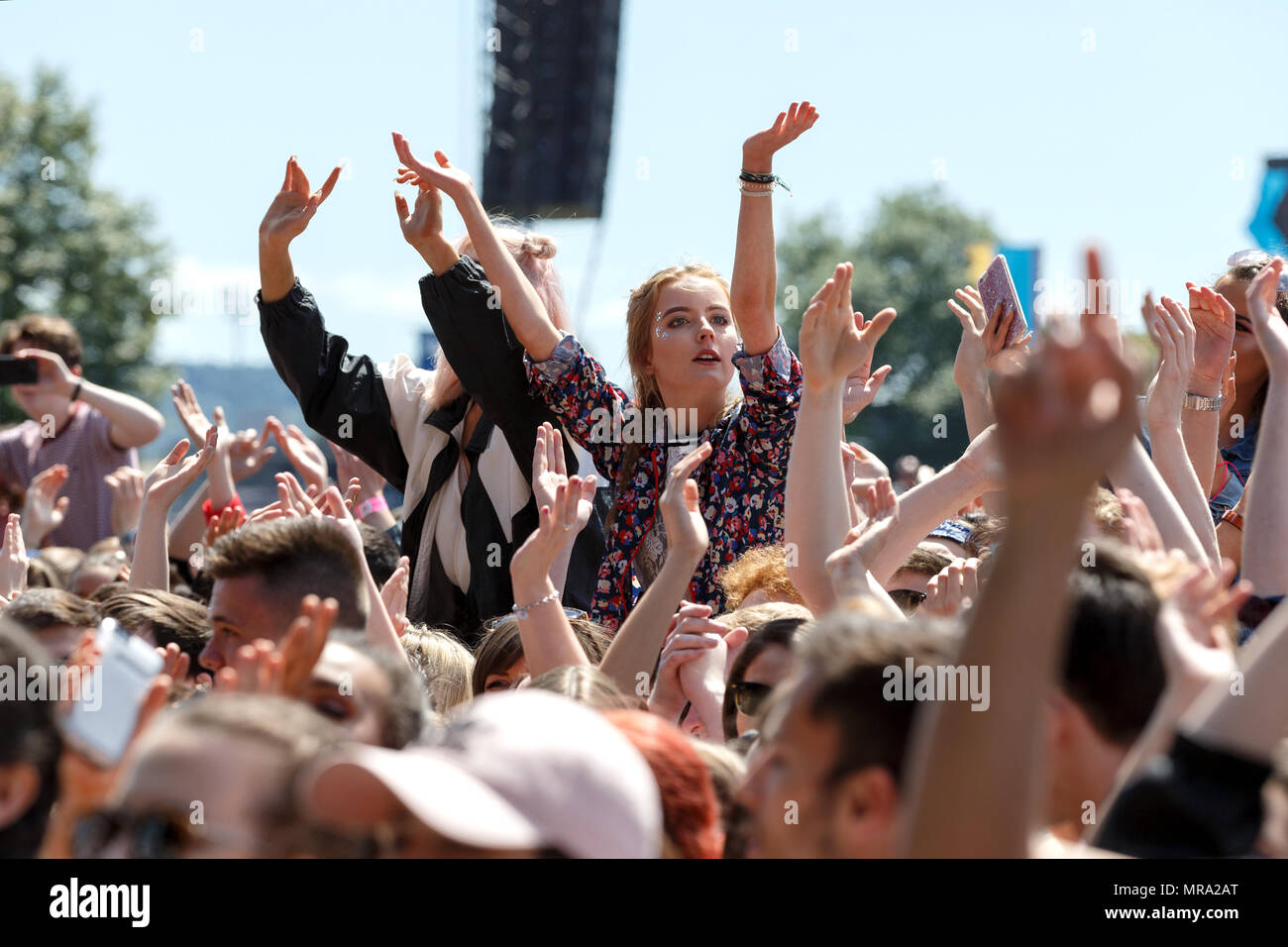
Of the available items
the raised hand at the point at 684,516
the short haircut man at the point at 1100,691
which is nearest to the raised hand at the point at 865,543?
the raised hand at the point at 684,516

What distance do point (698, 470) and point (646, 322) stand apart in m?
0.55

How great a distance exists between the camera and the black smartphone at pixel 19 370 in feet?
20.1

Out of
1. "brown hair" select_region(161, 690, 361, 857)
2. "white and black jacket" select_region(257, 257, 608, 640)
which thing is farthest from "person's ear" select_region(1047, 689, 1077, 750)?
"white and black jacket" select_region(257, 257, 608, 640)

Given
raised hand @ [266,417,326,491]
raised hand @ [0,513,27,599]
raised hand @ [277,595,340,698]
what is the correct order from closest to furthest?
raised hand @ [277,595,340,698]
raised hand @ [0,513,27,599]
raised hand @ [266,417,326,491]

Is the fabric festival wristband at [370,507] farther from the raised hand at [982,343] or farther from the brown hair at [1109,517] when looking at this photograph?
the brown hair at [1109,517]

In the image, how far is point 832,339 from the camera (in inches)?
124

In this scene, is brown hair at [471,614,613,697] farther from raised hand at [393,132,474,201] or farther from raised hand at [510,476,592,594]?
raised hand at [393,132,474,201]

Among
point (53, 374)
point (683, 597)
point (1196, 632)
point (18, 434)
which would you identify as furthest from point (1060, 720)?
point (18, 434)

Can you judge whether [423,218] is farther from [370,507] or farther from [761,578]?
[370,507]

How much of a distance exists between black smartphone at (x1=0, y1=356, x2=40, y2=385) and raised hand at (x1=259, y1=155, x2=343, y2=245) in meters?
2.61

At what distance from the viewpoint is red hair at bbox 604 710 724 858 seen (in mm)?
2156
